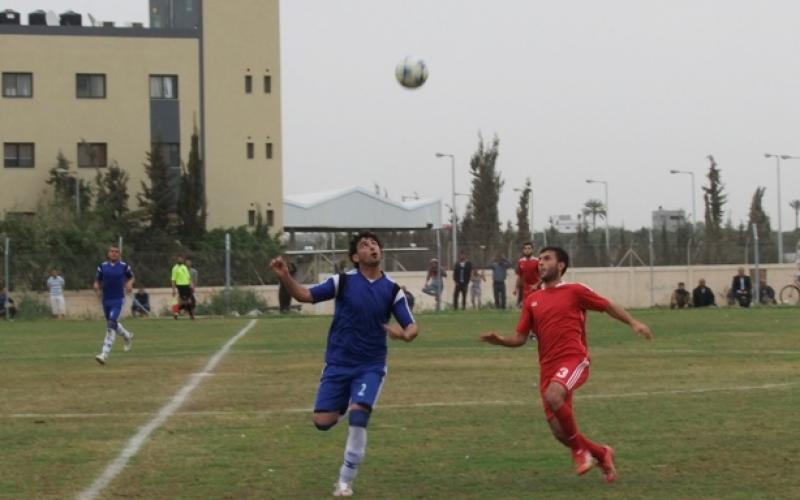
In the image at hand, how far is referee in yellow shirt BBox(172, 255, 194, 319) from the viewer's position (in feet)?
127

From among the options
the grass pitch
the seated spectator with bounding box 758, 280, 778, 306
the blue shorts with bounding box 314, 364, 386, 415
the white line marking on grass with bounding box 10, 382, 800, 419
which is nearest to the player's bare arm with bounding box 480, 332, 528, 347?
the blue shorts with bounding box 314, 364, 386, 415

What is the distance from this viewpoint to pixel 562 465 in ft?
34.9

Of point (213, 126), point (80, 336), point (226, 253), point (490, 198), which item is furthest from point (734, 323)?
point (490, 198)

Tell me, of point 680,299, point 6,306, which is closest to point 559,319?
point 6,306

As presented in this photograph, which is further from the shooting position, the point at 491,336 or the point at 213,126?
the point at 213,126

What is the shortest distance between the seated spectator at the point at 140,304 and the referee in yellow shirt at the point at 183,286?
3.17 metres

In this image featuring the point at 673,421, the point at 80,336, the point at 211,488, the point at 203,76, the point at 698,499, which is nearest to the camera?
the point at 698,499

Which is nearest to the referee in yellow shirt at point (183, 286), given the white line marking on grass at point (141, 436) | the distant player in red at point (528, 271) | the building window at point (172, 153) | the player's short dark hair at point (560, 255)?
the distant player in red at point (528, 271)

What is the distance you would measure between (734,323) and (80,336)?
48.6ft

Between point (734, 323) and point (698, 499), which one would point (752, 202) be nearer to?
point (734, 323)

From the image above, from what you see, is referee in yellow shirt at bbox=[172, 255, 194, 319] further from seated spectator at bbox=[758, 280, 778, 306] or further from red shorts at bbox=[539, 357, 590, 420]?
red shorts at bbox=[539, 357, 590, 420]

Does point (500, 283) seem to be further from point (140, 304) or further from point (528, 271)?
point (528, 271)

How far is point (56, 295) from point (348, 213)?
39.8m

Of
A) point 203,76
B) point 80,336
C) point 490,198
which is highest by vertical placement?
point 203,76
